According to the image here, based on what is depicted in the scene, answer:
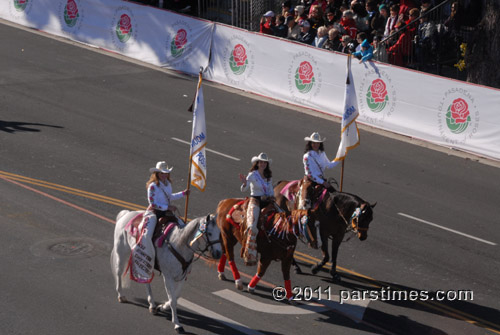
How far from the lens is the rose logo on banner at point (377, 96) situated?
25.3 metres

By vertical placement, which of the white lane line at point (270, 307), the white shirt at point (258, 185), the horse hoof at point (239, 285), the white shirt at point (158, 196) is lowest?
the white lane line at point (270, 307)

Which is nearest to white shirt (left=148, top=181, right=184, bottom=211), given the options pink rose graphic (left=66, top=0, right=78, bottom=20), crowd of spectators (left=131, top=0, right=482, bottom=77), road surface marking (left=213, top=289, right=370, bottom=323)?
road surface marking (left=213, top=289, right=370, bottom=323)

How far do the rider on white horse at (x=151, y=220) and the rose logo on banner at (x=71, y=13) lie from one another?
71.7 ft

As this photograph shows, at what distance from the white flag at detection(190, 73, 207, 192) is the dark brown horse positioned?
83 centimetres

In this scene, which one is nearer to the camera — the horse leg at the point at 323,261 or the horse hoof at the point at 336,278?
the horse hoof at the point at 336,278

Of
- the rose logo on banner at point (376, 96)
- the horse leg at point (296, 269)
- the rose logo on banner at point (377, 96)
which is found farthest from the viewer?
the rose logo on banner at point (377, 96)

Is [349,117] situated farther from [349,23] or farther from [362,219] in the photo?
[349,23]

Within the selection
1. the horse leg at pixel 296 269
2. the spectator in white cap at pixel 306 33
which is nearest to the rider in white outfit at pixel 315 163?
the horse leg at pixel 296 269

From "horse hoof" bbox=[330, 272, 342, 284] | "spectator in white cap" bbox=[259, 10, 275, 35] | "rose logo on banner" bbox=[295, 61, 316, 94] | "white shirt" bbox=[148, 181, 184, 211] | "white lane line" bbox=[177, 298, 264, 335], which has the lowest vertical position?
"white lane line" bbox=[177, 298, 264, 335]

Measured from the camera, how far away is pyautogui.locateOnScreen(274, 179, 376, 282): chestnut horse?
14.8 m

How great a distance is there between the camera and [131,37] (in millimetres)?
32344

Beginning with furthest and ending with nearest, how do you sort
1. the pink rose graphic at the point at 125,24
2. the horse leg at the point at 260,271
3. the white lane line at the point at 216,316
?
the pink rose graphic at the point at 125,24 < the horse leg at the point at 260,271 < the white lane line at the point at 216,316

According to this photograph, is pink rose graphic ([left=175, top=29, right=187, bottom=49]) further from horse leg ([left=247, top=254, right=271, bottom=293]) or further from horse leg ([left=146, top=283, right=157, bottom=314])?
horse leg ([left=146, top=283, right=157, bottom=314])

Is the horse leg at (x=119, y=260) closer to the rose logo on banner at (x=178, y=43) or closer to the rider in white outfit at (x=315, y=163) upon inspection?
the rider in white outfit at (x=315, y=163)
